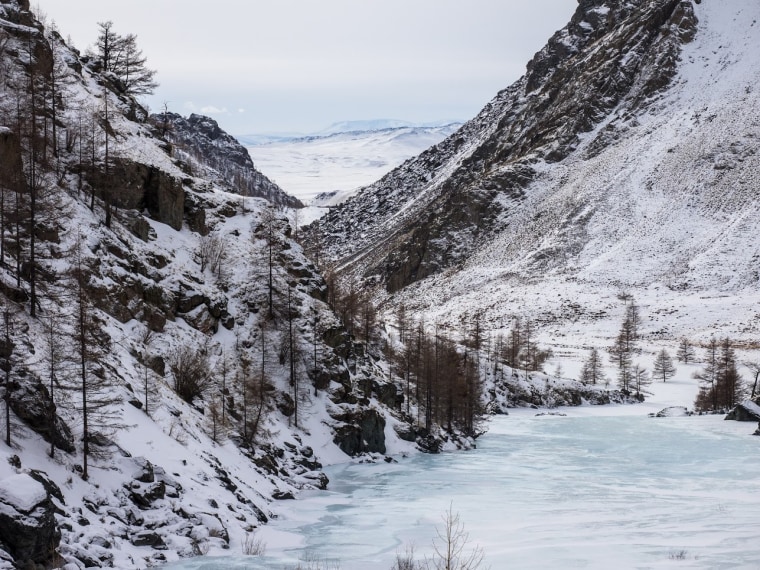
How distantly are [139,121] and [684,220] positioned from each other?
13635 centimetres

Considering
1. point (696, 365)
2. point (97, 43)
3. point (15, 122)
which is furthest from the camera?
point (696, 365)

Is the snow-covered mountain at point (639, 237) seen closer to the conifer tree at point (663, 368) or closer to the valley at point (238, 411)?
the conifer tree at point (663, 368)

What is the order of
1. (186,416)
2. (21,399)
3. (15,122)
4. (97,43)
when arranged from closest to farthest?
(21,399) → (186,416) → (15,122) → (97,43)

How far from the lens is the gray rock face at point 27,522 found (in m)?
19.8

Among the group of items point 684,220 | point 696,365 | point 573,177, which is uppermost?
point 573,177

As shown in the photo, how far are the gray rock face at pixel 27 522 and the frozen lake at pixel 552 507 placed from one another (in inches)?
206

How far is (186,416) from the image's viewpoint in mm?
37406

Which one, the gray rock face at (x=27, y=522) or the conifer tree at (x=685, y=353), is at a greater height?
the gray rock face at (x=27, y=522)

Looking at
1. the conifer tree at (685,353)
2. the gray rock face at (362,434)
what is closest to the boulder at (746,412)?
the conifer tree at (685,353)

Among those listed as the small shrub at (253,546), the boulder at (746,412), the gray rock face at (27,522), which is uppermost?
the gray rock face at (27,522)

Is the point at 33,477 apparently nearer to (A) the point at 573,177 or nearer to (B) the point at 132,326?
(B) the point at 132,326

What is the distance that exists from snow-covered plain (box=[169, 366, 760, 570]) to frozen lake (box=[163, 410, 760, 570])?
0.07 meters

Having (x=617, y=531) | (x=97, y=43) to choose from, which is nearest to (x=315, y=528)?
(x=617, y=531)

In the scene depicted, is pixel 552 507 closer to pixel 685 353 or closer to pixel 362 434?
pixel 362 434
